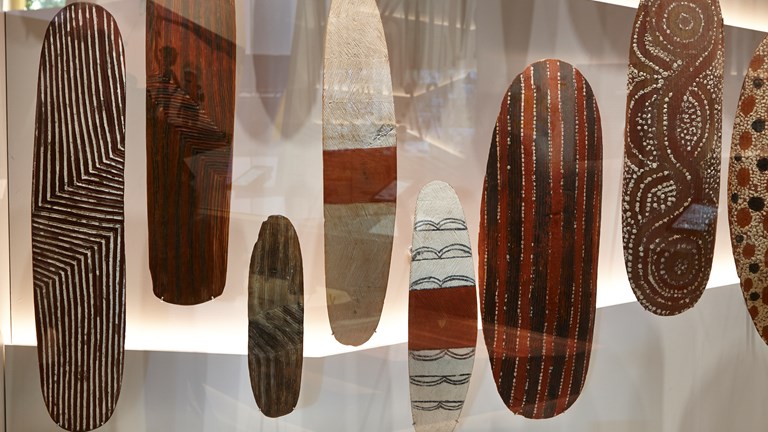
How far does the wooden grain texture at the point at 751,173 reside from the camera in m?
1.57

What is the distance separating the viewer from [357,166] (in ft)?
4.54

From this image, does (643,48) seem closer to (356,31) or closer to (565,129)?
(565,129)

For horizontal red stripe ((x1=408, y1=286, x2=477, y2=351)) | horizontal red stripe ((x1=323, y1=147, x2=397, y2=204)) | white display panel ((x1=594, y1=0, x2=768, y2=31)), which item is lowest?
horizontal red stripe ((x1=408, y1=286, x2=477, y2=351))

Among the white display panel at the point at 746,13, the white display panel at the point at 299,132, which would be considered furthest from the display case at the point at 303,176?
the white display panel at the point at 746,13

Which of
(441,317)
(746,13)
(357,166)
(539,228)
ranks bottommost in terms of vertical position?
(441,317)

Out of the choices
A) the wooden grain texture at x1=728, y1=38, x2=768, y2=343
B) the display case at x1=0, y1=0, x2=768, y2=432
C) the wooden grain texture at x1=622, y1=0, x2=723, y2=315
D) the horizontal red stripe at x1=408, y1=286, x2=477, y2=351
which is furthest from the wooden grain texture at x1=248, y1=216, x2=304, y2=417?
the wooden grain texture at x1=728, y1=38, x2=768, y2=343

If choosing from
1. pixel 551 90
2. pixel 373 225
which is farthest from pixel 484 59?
pixel 373 225

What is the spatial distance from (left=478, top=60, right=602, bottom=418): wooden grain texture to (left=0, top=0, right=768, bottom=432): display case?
0.13ft

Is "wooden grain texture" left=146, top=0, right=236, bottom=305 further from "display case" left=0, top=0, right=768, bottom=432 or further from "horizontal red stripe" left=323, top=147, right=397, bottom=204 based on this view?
"horizontal red stripe" left=323, top=147, right=397, bottom=204

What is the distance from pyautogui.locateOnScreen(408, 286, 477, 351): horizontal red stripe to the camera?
4.64 ft

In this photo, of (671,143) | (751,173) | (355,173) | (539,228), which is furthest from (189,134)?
(751,173)

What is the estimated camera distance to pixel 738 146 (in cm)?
158

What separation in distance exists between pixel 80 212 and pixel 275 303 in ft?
1.35

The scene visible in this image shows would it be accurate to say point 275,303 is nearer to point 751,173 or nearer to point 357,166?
point 357,166
